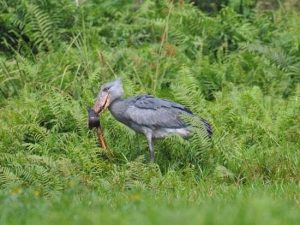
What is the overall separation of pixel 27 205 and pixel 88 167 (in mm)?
4214

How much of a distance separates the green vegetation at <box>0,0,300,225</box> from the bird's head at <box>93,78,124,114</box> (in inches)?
18.6

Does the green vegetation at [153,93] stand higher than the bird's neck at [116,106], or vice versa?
the bird's neck at [116,106]

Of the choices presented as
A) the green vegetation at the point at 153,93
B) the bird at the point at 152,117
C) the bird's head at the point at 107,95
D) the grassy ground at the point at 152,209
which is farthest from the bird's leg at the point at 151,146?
the grassy ground at the point at 152,209

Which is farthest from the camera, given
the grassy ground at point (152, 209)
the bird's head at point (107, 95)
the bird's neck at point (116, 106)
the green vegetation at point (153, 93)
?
the bird's head at point (107, 95)

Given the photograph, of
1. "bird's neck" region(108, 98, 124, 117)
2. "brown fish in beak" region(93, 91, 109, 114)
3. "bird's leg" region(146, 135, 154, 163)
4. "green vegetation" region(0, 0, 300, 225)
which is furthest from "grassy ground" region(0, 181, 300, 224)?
"brown fish in beak" region(93, 91, 109, 114)

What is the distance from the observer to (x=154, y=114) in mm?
11172

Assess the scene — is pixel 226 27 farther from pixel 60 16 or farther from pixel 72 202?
pixel 72 202

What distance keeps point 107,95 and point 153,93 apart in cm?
185

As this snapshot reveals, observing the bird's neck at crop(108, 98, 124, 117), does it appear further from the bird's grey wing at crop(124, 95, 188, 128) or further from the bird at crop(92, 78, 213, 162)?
the bird's grey wing at crop(124, 95, 188, 128)

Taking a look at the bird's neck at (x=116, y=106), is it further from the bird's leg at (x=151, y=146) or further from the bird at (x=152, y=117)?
the bird's leg at (x=151, y=146)

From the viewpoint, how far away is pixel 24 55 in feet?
49.5

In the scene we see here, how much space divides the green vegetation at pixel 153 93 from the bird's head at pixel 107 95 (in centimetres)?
47

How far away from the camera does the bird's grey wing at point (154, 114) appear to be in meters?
11.2

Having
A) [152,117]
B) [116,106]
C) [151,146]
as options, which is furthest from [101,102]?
[151,146]
